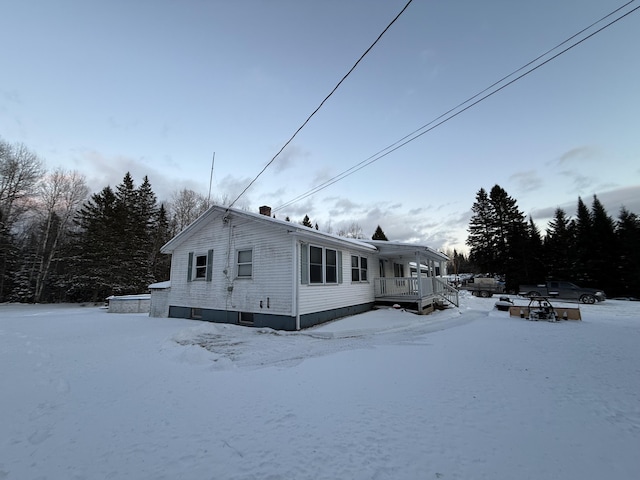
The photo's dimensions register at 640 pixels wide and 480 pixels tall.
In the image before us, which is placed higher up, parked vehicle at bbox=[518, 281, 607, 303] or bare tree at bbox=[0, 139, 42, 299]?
bare tree at bbox=[0, 139, 42, 299]

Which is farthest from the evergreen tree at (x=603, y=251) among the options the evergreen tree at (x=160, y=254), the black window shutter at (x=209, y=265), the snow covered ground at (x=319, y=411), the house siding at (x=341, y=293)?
the evergreen tree at (x=160, y=254)

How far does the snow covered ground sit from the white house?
2624 mm

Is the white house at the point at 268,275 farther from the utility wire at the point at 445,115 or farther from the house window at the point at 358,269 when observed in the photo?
the utility wire at the point at 445,115

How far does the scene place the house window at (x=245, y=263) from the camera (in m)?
11.0

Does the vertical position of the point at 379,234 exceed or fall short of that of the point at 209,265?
it exceeds it

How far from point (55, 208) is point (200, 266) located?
998 inches

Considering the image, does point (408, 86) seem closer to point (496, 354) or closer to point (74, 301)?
point (496, 354)

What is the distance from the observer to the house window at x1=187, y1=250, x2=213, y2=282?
40.4 feet

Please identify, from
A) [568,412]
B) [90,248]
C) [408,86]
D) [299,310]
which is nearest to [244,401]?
[568,412]

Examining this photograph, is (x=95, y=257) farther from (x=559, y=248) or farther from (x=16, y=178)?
(x=559, y=248)

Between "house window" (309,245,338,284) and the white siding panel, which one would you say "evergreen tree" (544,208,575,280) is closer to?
"house window" (309,245,338,284)

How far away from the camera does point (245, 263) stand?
439 inches

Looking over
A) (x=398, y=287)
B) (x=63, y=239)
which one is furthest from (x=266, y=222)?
(x=63, y=239)

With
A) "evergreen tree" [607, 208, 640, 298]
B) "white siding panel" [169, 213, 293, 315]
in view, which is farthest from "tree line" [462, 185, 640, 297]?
"white siding panel" [169, 213, 293, 315]
